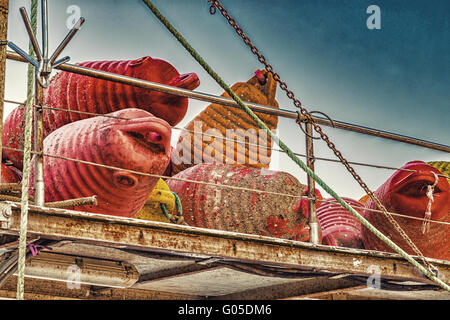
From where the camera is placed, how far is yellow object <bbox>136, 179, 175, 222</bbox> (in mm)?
4164

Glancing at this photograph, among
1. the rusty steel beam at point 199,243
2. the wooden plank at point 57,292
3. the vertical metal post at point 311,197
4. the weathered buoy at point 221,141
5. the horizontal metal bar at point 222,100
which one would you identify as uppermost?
the weathered buoy at point 221,141

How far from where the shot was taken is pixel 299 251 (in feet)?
12.1

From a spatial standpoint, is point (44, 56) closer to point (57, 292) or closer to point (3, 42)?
point (3, 42)

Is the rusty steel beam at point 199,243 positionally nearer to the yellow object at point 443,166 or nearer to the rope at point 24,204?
the rope at point 24,204

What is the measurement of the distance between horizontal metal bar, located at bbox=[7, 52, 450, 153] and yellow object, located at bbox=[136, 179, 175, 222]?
2.18 ft

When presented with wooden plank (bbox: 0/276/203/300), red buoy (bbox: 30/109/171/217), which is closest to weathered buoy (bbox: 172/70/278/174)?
wooden plank (bbox: 0/276/203/300)

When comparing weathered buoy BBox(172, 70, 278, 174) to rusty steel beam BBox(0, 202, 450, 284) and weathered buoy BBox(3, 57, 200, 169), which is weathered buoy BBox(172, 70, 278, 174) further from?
rusty steel beam BBox(0, 202, 450, 284)

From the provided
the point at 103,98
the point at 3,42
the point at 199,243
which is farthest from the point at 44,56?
the point at 103,98

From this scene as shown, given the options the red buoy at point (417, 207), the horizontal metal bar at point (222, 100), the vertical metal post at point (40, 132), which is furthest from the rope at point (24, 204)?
the red buoy at point (417, 207)

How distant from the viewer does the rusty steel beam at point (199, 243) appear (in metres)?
3.01

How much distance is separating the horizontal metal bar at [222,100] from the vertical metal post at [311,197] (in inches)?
6.2
